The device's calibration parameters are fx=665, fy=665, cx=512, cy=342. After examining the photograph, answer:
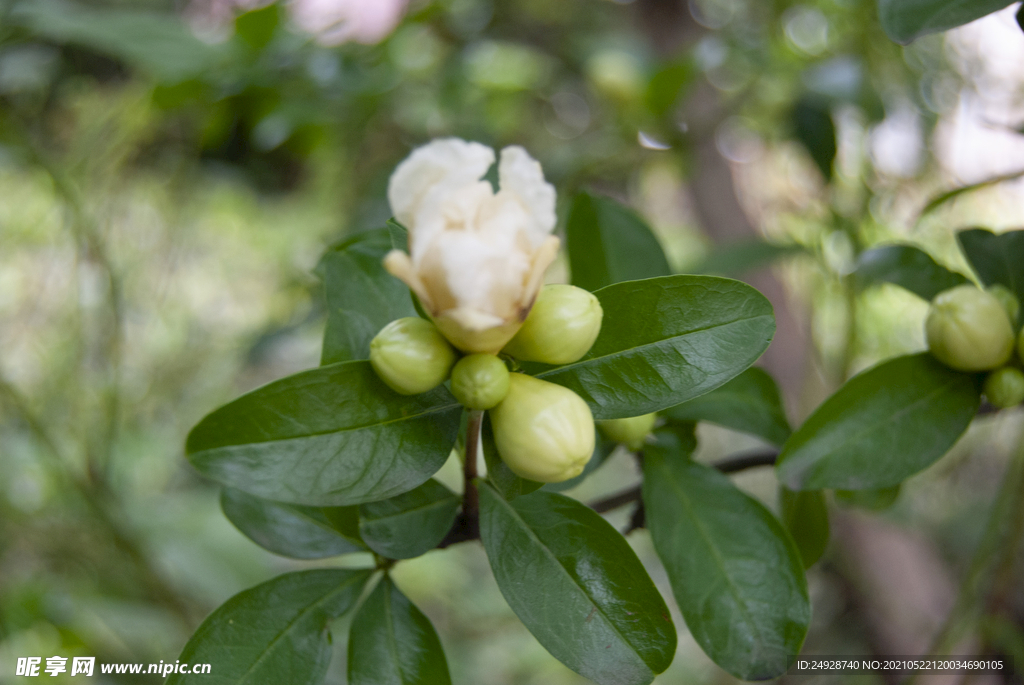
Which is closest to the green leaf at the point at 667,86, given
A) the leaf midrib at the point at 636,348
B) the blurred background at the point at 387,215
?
the blurred background at the point at 387,215


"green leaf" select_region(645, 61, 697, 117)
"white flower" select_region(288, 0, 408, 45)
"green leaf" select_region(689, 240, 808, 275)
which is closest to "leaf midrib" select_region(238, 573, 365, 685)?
"green leaf" select_region(689, 240, 808, 275)

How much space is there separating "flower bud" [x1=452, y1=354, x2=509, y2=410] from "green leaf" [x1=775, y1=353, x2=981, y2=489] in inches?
6.8

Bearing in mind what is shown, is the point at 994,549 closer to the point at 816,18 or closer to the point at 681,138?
the point at 681,138

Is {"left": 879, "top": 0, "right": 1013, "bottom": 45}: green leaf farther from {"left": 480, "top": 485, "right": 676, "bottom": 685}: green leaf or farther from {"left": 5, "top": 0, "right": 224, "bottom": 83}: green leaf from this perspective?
{"left": 5, "top": 0, "right": 224, "bottom": 83}: green leaf

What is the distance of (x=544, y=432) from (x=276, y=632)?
0.19 meters

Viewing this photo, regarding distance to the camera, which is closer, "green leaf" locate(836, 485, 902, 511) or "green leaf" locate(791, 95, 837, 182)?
"green leaf" locate(836, 485, 902, 511)

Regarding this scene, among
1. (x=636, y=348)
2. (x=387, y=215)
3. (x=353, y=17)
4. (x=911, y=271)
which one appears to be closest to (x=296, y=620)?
(x=636, y=348)

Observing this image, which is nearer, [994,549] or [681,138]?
[994,549]

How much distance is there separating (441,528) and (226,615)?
12 cm

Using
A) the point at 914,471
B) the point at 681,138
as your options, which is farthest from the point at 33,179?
the point at 914,471

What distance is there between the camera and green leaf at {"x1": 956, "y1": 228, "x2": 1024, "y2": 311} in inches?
16.3

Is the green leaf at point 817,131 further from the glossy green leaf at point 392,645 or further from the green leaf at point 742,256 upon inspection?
the glossy green leaf at point 392,645

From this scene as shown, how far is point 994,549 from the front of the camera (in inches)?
24.3

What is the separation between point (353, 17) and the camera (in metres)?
0.99
